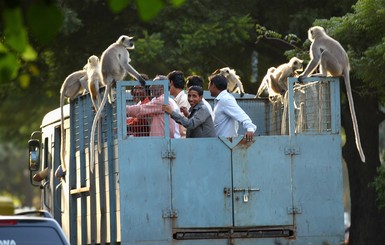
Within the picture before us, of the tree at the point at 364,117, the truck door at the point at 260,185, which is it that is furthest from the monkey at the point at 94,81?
the tree at the point at 364,117

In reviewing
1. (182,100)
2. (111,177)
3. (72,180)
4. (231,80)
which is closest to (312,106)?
(182,100)

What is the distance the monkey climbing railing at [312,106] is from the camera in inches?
427

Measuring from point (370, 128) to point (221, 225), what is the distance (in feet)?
35.5

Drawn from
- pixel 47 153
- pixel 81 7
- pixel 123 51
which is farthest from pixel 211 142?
pixel 81 7

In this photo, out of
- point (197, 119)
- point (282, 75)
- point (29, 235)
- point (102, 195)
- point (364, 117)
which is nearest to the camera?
point (29, 235)

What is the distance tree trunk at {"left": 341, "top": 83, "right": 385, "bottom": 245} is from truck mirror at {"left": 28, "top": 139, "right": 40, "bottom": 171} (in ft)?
Result: 23.7

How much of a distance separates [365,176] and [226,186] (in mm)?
10541

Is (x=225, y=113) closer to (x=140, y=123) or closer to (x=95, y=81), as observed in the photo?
(x=140, y=123)

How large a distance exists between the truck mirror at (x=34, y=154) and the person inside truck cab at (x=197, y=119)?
386 cm

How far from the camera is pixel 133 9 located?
798 inches

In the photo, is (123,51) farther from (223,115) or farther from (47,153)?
(47,153)

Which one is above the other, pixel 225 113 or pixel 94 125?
pixel 225 113

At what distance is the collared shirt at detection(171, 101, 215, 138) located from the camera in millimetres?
10836

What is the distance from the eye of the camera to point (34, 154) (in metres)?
14.6
